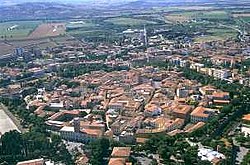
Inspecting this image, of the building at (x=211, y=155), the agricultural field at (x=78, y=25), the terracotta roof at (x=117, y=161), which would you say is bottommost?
the agricultural field at (x=78, y=25)

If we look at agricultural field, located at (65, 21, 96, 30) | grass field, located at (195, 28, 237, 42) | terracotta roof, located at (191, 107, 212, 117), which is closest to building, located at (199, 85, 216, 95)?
terracotta roof, located at (191, 107, 212, 117)

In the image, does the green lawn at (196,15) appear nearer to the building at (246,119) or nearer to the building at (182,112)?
the building at (182,112)

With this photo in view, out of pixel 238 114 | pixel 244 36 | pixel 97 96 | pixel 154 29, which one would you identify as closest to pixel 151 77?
pixel 97 96

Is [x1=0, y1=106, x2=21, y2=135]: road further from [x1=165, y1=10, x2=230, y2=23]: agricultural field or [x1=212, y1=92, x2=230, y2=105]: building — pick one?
[x1=165, y1=10, x2=230, y2=23]: agricultural field

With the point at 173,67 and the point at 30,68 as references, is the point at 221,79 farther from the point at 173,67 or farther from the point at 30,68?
the point at 30,68

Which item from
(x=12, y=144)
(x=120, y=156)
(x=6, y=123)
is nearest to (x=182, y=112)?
(x=120, y=156)

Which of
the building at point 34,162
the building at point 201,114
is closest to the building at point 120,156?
the building at point 34,162
